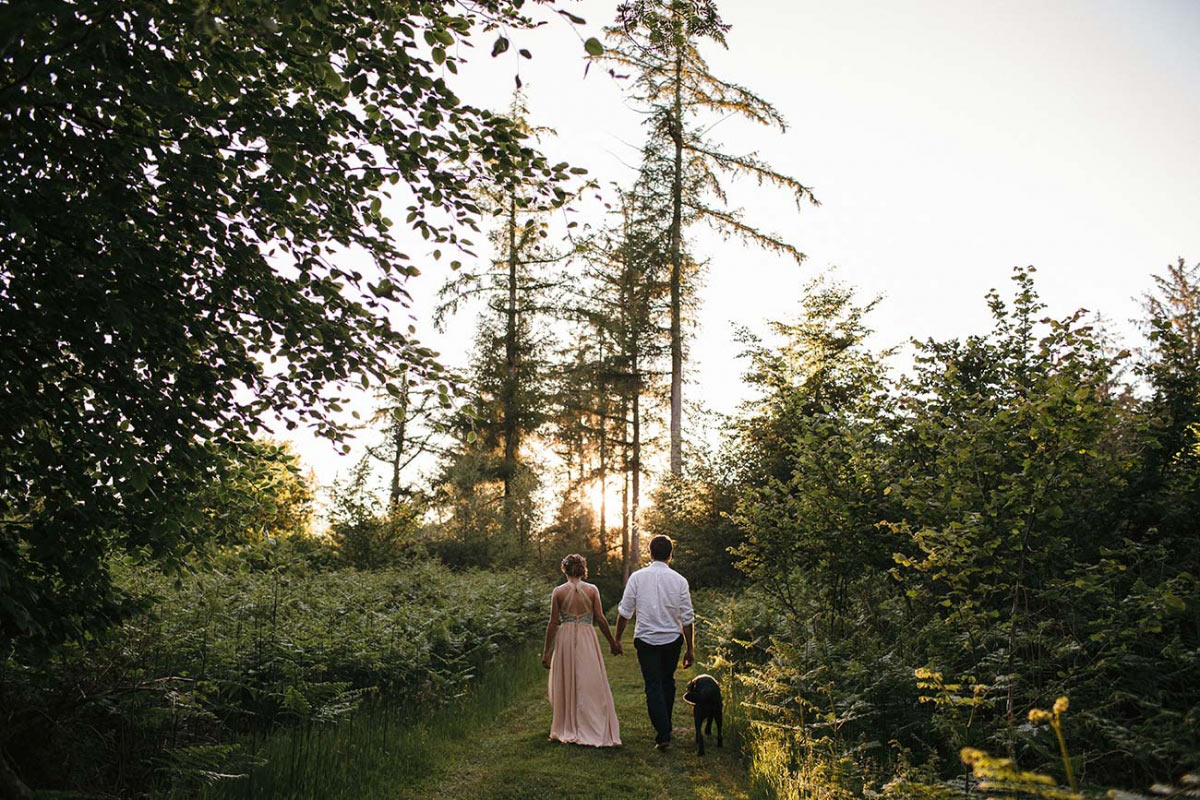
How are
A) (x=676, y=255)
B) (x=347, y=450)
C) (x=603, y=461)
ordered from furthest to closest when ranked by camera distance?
1. (x=603, y=461)
2. (x=676, y=255)
3. (x=347, y=450)

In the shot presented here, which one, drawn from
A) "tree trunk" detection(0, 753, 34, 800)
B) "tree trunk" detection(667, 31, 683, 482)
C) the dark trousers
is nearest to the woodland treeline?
"tree trunk" detection(0, 753, 34, 800)

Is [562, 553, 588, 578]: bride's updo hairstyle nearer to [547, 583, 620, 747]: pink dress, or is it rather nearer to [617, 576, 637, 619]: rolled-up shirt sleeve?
[547, 583, 620, 747]: pink dress

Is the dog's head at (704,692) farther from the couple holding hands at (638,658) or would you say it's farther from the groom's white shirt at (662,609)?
the groom's white shirt at (662,609)

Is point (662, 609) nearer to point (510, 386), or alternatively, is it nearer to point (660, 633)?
point (660, 633)

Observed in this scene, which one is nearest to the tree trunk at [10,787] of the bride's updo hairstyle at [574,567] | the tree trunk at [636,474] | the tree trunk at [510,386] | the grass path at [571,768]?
the grass path at [571,768]

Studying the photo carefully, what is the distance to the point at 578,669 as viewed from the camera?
330 inches

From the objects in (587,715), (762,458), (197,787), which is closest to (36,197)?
(197,787)

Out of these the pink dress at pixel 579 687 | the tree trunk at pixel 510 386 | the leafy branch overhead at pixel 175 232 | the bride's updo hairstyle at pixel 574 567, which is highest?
the tree trunk at pixel 510 386

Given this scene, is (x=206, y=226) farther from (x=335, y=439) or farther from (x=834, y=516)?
(x=834, y=516)

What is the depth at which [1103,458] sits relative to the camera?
540cm

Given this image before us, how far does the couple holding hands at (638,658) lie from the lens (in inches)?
316

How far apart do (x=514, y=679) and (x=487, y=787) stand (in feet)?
16.0

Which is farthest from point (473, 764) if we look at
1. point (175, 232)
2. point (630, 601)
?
point (175, 232)

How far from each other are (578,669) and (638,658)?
0.69m
